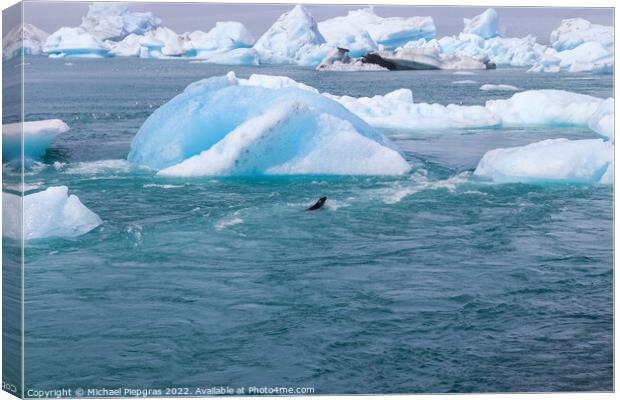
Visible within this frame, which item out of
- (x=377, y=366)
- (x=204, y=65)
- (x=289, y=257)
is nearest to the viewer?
(x=377, y=366)

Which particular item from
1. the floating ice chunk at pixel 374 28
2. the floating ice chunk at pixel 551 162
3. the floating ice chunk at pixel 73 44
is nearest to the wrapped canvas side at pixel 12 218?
the floating ice chunk at pixel 73 44

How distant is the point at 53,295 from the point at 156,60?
2752mm

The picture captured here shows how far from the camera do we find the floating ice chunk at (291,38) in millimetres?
10984

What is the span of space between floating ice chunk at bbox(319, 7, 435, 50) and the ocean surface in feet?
1.66

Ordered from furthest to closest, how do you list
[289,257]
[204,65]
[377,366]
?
[204,65]
[289,257]
[377,366]

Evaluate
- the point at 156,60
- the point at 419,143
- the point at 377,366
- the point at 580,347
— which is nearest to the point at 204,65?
the point at 156,60

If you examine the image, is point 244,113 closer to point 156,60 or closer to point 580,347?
point 156,60

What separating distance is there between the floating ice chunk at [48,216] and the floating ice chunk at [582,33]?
5.22 meters

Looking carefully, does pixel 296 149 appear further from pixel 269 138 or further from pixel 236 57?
pixel 236 57

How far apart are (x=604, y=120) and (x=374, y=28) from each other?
8.68ft

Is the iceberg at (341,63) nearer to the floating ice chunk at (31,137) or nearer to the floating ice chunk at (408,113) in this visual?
the floating ice chunk at (408,113)

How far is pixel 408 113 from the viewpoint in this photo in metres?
11.9

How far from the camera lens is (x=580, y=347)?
10625 millimetres

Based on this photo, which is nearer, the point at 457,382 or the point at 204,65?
the point at 457,382
